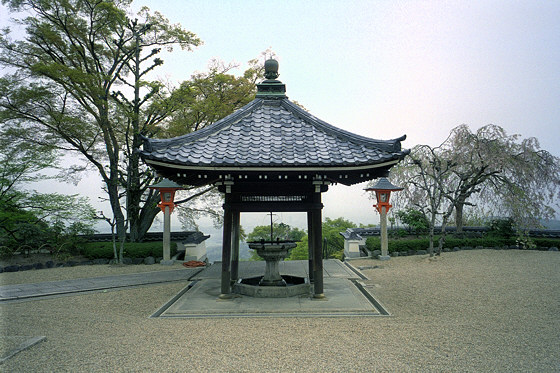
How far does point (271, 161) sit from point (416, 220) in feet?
42.2

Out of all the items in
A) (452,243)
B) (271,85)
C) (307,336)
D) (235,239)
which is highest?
(271,85)

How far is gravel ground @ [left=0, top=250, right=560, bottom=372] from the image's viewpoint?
4.00m

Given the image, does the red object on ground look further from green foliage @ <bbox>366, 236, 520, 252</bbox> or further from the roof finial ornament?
the roof finial ornament

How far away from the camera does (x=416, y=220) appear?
16891 millimetres

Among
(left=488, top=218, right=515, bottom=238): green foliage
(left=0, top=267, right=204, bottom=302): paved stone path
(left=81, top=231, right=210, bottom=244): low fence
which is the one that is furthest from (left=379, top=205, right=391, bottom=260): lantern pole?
(left=81, top=231, right=210, bottom=244): low fence

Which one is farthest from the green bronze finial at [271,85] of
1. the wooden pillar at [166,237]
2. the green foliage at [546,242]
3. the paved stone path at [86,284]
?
the green foliage at [546,242]

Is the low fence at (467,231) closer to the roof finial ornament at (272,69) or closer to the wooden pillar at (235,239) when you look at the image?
the wooden pillar at (235,239)

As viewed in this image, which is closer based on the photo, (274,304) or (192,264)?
(274,304)

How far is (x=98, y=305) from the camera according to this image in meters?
7.23

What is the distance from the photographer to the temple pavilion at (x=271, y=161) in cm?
632

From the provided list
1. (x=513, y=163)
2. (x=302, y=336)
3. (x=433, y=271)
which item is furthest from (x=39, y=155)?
(x=513, y=163)

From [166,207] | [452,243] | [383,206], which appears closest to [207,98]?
[166,207]

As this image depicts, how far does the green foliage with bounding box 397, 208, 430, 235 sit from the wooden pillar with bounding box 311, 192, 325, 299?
11.1 meters

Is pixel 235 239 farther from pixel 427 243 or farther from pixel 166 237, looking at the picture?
pixel 427 243
